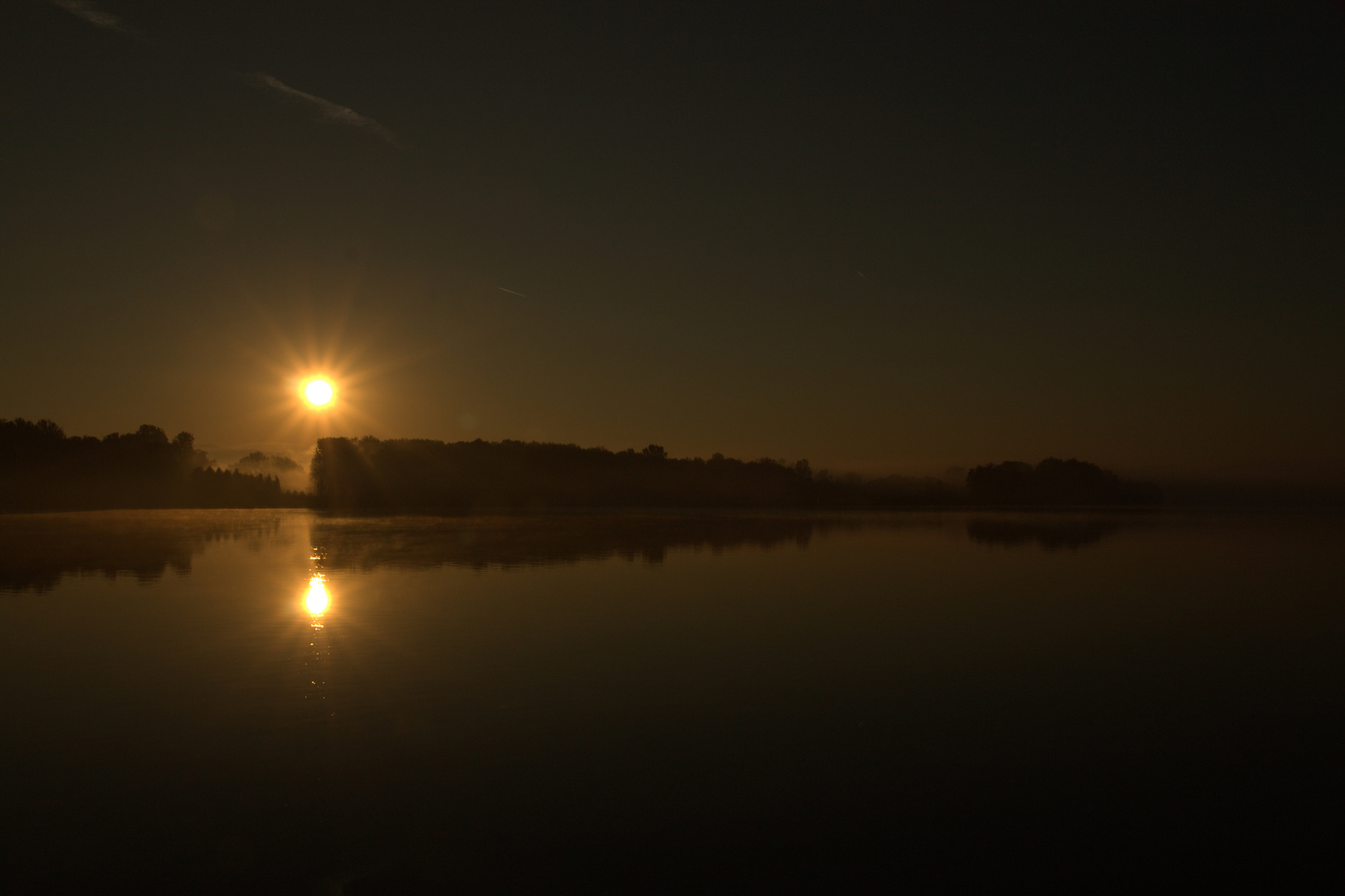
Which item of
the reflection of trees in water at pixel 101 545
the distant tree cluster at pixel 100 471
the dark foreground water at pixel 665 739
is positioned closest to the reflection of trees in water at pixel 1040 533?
the dark foreground water at pixel 665 739

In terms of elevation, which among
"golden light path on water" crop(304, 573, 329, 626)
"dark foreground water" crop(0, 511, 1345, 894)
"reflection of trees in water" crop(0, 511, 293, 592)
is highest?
"reflection of trees in water" crop(0, 511, 293, 592)

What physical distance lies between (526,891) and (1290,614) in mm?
19371

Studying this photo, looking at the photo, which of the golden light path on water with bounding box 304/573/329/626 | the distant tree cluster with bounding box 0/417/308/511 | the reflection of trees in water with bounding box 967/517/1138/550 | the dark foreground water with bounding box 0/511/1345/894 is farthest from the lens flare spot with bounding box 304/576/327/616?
the distant tree cluster with bounding box 0/417/308/511

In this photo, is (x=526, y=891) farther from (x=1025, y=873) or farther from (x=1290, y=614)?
(x=1290, y=614)

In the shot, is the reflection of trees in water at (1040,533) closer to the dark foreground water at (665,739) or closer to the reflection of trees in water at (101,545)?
the dark foreground water at (665,739)

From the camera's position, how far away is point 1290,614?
19.2 meters

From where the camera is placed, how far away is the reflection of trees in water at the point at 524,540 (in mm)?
30328

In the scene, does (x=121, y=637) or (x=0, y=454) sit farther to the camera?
(x=0, y=454)

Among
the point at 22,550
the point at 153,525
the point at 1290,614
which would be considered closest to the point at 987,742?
the point at 1290,614

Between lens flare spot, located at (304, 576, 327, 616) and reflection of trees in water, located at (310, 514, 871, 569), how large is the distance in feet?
12.7

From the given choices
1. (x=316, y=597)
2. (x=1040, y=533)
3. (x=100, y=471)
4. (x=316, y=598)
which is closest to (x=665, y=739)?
(x=316, y=598)

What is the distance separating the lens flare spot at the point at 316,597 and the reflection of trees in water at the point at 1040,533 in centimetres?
2794

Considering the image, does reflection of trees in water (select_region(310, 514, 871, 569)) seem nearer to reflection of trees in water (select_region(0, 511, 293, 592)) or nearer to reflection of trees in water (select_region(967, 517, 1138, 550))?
reflection of trees in water (select_region(0, 511, 293, 592))

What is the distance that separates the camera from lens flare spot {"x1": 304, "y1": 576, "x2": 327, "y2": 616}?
18656 millimetres
